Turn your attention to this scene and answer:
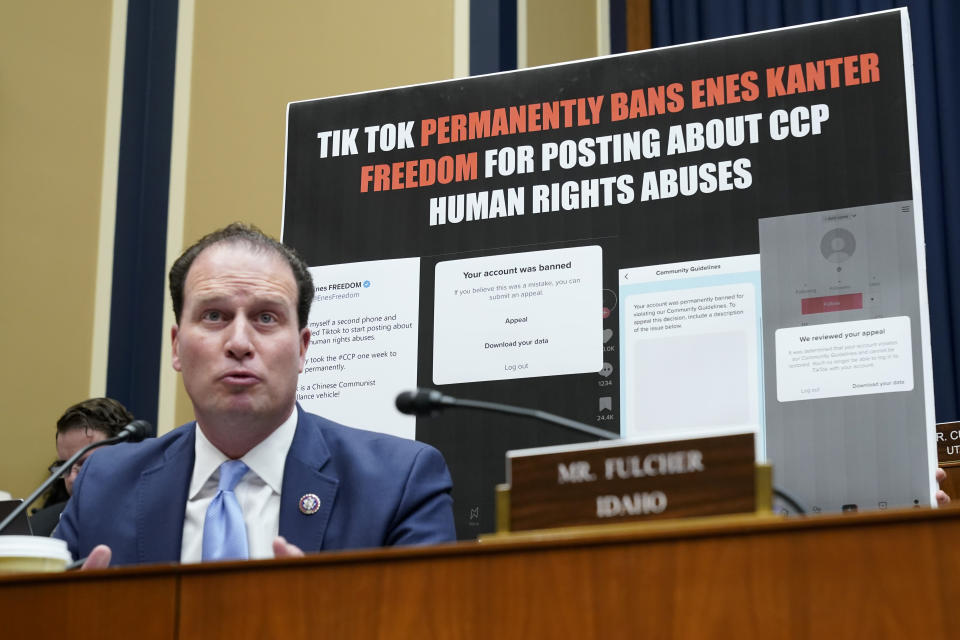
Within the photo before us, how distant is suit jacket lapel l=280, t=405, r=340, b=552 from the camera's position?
2062 mm

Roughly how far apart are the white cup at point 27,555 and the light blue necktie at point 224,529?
370 mm

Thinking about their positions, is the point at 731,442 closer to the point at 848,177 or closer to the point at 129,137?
the point at 848,177

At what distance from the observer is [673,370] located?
2488 millimetres

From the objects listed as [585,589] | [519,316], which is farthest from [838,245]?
[585,589]

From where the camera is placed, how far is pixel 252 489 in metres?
2.14

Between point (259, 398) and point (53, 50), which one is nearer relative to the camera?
point (259, 398)

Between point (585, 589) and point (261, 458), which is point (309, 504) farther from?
point (585, 589)

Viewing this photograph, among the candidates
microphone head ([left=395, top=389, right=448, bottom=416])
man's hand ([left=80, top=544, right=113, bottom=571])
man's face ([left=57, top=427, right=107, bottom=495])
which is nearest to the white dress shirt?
man's hand ([left=80, top=544, right=113, bottom=571])

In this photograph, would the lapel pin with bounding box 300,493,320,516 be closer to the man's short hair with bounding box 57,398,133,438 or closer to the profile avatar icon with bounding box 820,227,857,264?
the profile avatar icon with bounding box 820,227,857,264

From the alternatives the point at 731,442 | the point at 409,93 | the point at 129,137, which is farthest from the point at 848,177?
the point at 129,137

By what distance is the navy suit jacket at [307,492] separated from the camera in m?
2.09

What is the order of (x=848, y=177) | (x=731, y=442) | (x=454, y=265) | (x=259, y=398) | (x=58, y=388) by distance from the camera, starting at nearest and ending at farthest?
(x=731, y=442) < (x=259, y=398) < (x=848, y=177) < (x=454, y=265) < (x=58, y=388)

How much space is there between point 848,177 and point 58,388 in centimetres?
279

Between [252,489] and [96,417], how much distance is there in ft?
6.47
